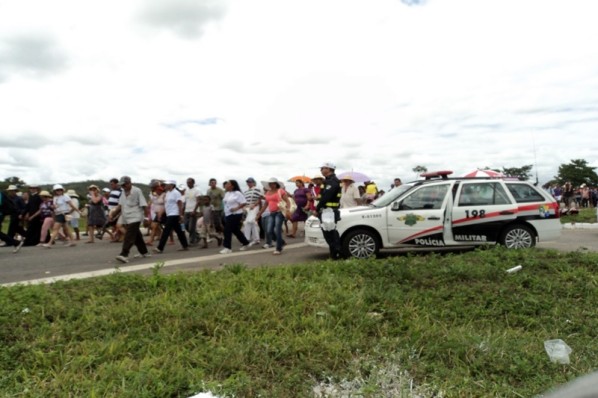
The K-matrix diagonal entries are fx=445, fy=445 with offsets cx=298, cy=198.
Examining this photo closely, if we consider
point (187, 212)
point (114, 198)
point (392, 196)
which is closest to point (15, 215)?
point (114, 198)

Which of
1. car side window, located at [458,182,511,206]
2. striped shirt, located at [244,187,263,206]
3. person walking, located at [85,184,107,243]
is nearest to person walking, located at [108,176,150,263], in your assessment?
striped shirt, located at [244,187,263,206]

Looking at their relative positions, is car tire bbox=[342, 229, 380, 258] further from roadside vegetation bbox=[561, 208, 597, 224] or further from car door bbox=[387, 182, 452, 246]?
roadside vegetation bbox=[561, 208, 597, 224]

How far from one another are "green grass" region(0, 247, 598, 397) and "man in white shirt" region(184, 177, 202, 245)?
6.25 metres

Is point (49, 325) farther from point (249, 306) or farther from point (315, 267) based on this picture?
point (315, 267)

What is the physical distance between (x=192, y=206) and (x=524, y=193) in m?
8.17

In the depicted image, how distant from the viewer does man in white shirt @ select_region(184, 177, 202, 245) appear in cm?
1221

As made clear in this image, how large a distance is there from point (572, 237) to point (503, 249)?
621 centimetres

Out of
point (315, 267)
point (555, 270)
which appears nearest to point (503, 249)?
point (555, 270)

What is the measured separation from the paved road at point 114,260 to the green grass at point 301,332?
8.35ft

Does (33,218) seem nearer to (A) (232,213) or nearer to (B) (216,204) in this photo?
(B) (216,204)

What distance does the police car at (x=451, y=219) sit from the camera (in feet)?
28.6

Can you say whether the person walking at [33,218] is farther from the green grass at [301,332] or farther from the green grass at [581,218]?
the green grass at [581,218]

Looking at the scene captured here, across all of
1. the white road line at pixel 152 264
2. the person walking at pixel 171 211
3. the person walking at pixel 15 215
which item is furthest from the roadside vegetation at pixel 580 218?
the person walking at pixel 15 215

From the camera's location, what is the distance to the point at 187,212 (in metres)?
12.4
